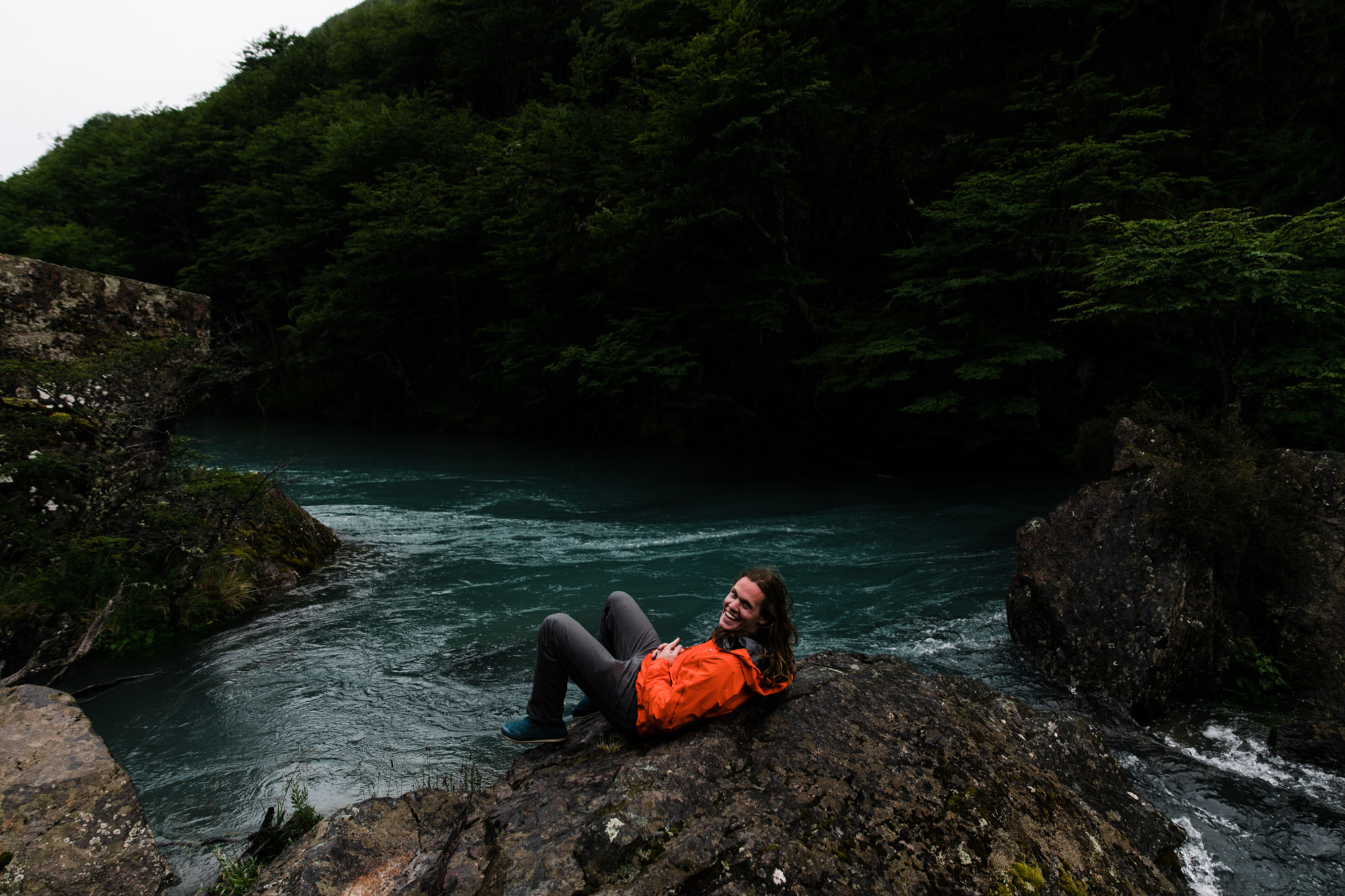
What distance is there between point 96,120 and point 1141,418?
206 feet

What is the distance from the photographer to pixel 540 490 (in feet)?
48.4

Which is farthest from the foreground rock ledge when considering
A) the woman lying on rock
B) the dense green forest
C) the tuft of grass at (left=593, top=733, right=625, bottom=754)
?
the dense green forest

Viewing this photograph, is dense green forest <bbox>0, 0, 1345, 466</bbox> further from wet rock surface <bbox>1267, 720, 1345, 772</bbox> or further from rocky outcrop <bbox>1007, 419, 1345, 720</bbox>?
wet rock surface <bbox>1267, 720, 1345, 772</bbox>

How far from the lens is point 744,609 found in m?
3.50

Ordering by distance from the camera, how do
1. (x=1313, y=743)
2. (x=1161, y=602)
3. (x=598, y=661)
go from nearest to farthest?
→ (x=598, y=661), (x=1313, y=743), (x=1161, y=602)

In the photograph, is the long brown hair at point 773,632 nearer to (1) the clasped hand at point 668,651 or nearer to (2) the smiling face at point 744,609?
(2) the smiling face at point 744,609

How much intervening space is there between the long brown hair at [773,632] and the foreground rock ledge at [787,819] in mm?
177

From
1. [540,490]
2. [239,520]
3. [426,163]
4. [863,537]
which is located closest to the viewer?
[239,520]

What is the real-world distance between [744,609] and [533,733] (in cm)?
151

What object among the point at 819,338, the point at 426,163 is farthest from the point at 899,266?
the point at 426,163

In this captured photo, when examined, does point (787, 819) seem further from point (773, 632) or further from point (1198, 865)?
point (1198, 865)

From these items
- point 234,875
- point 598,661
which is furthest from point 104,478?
point 598,661

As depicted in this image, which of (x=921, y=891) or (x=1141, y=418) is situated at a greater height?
(x=1141, y=418)

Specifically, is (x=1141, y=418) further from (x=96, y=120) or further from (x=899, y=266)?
(x=96, y=120)
